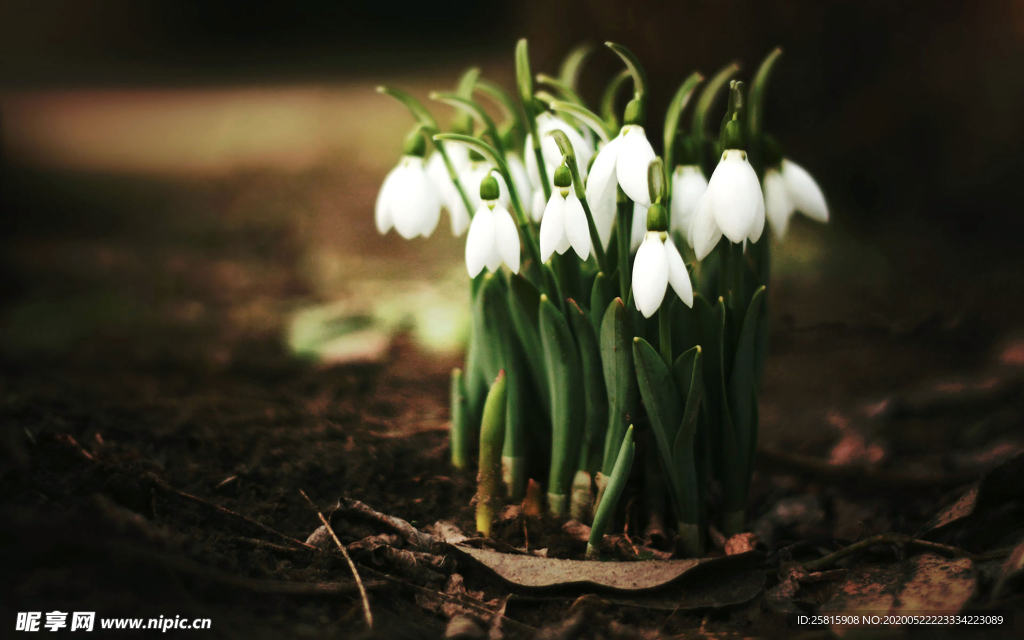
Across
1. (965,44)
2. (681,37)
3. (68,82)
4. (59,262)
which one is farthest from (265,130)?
(965,44)

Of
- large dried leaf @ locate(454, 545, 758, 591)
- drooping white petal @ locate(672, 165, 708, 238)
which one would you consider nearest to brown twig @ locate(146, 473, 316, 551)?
large dried leaf @ locate(454, 545, 758, 591)

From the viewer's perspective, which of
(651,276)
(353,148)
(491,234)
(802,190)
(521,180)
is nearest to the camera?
(651,276)

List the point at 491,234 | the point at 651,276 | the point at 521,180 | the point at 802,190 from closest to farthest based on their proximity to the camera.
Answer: the point at 651,276
the point at 491,234
the point at 802,190
the point at 521,180

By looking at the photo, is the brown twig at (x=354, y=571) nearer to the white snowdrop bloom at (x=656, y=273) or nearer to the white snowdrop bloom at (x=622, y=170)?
the white snowdrop bloom at (x=656, y=273)

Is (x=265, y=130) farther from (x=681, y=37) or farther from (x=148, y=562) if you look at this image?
(x=148, y=562)

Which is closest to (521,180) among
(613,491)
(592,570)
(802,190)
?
(802,190)

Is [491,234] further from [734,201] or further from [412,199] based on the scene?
[734,201]

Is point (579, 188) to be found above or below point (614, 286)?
above
